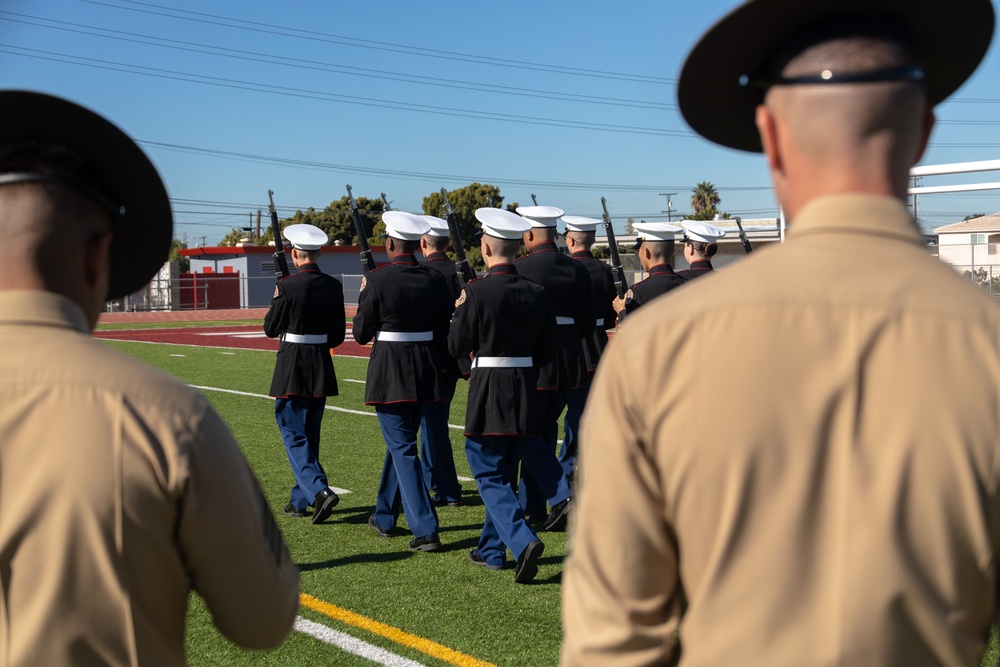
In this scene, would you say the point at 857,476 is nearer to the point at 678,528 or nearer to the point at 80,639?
the point at 678,528

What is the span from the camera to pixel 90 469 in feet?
5.34

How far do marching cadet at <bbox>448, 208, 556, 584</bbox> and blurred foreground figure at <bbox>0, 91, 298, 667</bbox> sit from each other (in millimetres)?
4378

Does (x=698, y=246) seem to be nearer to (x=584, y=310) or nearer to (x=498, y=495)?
(x=584, y=310)

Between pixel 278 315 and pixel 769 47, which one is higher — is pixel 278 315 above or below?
below

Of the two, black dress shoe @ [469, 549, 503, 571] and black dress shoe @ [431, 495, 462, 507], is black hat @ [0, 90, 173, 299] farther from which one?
black dress shoe @ [431, 495, 462, 507]

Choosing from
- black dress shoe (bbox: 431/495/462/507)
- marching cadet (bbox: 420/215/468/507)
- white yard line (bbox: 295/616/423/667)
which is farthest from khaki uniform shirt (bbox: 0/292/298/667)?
black dress shoe (bbox: 431/495/462/507)

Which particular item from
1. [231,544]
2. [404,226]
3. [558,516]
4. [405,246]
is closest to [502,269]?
[405,246]

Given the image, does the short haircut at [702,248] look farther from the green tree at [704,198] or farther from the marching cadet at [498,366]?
the green tree at [704,198]

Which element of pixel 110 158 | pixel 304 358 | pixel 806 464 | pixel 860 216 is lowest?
pixel 304 358

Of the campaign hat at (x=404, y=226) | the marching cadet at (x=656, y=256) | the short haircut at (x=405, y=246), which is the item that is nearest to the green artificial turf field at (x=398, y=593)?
the short haircut at (x=405, y=246)

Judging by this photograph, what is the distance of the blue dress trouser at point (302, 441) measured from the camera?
24.5ft

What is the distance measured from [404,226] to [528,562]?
2.65 metres

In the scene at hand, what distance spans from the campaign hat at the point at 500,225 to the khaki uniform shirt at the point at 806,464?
4953 millimetres

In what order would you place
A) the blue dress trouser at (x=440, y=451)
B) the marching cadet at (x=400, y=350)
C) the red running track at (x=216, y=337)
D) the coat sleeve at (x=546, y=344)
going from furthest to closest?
the red running track at (x=216, y=337) → the blue dress trouser at (x=440, y=451) → the marching cadet at (x=400, y=350) → the coat sleeve at (x=546, y=344)
